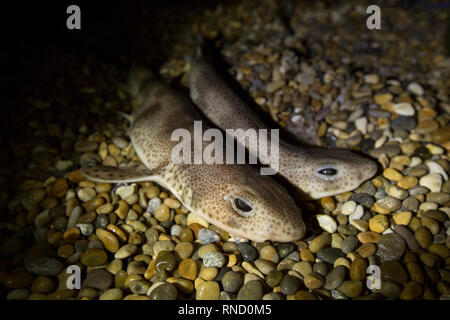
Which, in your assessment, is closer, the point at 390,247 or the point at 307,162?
the point at 390,247

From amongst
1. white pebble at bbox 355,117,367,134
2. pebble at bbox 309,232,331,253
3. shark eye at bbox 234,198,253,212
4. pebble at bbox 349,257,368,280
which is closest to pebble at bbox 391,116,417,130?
white pebble at bbox 355,117,367,134

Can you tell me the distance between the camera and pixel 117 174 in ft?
12.9

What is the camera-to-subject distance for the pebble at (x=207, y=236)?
11.2ft

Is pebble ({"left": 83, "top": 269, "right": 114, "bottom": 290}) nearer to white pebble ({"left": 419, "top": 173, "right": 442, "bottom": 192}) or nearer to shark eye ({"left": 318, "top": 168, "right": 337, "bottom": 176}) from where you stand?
shark eye ({"left": 318, "top": 168, "right": 337, "bottom": 176})

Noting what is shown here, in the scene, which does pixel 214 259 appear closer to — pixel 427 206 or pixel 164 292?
pixel 164 292

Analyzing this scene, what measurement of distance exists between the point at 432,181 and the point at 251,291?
8.83ft

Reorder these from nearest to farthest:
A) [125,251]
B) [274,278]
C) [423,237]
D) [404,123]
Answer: [274,278] < [423,237] < [125,251] < [404,123]

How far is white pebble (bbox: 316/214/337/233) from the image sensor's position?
3.48 metres

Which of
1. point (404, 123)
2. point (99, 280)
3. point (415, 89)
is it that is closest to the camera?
point (99, 280)

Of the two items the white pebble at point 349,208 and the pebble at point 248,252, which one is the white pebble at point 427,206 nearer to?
the white pebble at point 349,208

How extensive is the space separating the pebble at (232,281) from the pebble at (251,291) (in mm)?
67

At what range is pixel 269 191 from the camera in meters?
3.32

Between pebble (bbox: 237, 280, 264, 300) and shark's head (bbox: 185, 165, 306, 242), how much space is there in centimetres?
45

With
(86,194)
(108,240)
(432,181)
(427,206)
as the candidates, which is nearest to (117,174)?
(86,194)
